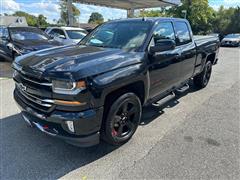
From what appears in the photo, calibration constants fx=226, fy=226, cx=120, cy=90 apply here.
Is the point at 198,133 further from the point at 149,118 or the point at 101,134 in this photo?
the point at 101,134

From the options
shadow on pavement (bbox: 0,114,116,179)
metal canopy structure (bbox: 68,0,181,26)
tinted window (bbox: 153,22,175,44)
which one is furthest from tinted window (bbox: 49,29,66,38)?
metal canopy structure (bbox: 68,0,181,26)

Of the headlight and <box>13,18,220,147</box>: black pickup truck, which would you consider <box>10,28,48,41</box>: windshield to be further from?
the headlight

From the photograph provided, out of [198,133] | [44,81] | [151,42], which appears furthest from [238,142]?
[44,81]

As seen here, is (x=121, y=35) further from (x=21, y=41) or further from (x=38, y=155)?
(x=21, y=41)

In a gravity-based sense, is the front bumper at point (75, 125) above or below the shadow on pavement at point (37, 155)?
above

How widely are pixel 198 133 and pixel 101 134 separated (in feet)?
5.84

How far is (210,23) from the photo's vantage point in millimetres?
45250

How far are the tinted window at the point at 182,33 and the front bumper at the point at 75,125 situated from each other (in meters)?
2.80

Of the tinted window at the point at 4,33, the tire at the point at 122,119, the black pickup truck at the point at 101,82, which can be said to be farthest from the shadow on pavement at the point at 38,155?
the tinted window at the point at 4,33

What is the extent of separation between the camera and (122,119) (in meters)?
3.39

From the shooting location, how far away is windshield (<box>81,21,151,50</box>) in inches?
148

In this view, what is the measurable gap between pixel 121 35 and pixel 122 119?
1.54 meters

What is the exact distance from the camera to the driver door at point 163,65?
12.4 feet

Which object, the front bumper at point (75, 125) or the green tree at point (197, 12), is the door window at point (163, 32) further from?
the green tree at point (197, 12)
